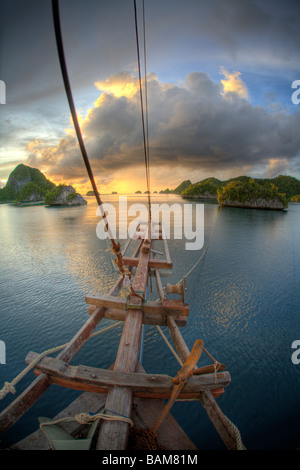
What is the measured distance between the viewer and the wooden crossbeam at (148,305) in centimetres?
426

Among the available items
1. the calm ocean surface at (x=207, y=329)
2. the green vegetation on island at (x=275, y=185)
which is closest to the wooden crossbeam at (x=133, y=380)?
the calm ocean surface at (x=207, y=329)

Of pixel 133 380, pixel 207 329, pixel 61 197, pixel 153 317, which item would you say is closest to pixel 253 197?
pixel 207 329

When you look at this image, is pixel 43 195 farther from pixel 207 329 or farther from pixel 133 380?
pixel 133 380

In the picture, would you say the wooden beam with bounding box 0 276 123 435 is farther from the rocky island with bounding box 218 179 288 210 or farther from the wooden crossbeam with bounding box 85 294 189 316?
the rocky island with bounding box 218 179 288 210

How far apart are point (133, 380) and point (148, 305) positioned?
176cm

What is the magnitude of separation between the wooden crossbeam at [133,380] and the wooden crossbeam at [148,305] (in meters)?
1.60

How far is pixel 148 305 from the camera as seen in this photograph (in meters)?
4.34

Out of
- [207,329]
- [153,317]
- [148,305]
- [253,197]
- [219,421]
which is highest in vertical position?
[253,197]

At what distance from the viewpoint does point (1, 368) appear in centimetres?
668

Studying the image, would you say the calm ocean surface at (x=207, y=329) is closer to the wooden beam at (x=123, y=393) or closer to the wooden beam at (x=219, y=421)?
the wooden beam at (x=219, y=421)

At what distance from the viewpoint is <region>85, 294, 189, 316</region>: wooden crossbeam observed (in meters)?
4.26

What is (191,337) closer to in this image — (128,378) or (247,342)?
(247,342)

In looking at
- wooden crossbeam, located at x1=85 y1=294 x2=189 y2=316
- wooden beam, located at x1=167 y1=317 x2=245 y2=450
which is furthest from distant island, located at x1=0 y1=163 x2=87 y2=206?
wooden beam, located at x1=167 y1=317 x2=245 y2=450
